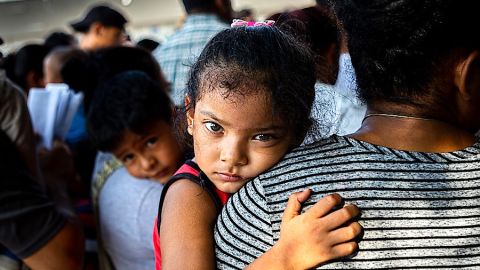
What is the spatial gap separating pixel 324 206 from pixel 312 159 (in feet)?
0.40

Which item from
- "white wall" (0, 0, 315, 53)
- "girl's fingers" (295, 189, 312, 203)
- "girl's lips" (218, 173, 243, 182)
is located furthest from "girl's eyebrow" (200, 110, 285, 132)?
"white wall" (0, 0, 315, 53)

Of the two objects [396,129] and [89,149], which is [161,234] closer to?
[396,129]

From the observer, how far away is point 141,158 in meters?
2.46

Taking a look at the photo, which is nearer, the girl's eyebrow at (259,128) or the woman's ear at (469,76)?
the woman's ear at (469,76)

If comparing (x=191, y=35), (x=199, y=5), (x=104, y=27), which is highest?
(x=199, y=5)

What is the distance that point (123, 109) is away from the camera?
2498mm

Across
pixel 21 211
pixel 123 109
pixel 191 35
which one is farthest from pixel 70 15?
pixel 21 211

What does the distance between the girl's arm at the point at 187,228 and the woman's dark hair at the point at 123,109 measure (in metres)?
0.96

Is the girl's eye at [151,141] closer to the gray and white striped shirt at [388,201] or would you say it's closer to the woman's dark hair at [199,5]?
the gray and white striped shirt at [388,201]

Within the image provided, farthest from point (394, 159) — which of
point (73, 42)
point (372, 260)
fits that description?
point (73, 42)

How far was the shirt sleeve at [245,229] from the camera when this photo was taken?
4.09 feet

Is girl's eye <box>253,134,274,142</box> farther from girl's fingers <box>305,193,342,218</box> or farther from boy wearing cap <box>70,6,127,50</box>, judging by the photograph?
boy wearing cap <box>70,6,127,50</box>

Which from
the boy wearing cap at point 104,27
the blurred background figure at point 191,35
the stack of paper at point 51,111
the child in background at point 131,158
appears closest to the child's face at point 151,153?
the child in background at point 131,158

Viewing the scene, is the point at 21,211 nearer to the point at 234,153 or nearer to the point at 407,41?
the point at 234,153
